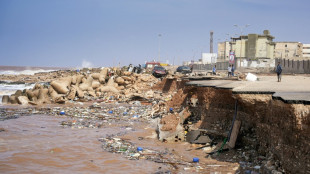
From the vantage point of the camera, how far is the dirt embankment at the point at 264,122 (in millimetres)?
5043

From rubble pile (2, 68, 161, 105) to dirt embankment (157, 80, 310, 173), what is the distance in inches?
413

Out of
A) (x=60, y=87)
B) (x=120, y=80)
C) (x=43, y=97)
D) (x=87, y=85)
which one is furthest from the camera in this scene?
(x=120, y=80)

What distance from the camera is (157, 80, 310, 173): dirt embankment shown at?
199 inches

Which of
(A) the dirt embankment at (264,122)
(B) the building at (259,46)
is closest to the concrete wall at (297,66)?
(B) the building at (259,46)

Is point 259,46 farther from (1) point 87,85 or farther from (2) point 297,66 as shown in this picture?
(1) point 87,85

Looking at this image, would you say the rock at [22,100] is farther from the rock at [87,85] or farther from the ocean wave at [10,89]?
the ocean wave at [10,89]

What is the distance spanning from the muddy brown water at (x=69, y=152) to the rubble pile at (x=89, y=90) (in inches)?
293

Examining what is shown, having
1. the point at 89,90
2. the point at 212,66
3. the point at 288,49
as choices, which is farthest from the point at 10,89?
the point at 288,49

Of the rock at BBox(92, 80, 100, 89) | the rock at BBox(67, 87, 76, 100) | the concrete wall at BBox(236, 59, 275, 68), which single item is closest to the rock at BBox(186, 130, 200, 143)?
the rock at BBox(67, 87, 76, 100)

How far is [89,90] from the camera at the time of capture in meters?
22.5

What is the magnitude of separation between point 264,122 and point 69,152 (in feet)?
16.0

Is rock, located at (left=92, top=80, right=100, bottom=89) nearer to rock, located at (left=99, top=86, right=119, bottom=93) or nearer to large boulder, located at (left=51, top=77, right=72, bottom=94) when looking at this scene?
rock, located at (left=99, top=86, right=119, bottom=93)

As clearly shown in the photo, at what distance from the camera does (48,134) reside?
1038cm

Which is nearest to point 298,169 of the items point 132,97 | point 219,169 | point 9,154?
point 219,169
